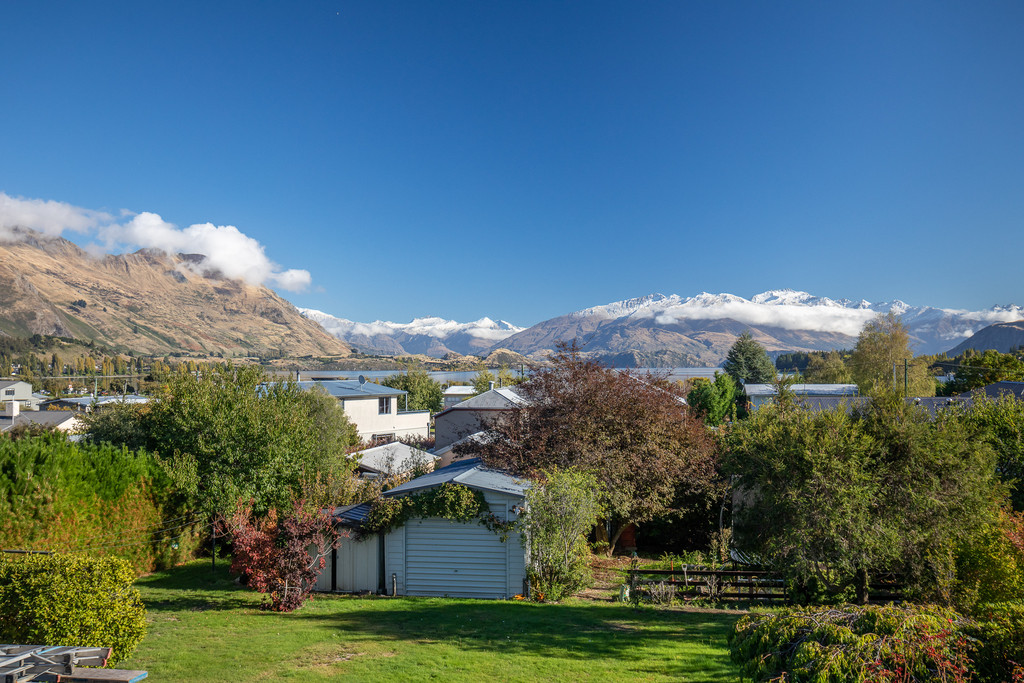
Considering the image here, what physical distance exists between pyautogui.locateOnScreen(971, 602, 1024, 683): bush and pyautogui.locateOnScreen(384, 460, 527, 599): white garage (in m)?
11.6

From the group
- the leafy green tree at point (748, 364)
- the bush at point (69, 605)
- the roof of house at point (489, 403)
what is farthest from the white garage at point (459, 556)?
the leafy green tree at point (748, 364)

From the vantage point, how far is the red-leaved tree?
14.0 m

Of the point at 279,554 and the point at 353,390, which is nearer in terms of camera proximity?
the point at 279,554

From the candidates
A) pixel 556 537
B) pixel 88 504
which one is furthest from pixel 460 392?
pixel 556 537

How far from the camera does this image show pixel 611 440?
821 inches

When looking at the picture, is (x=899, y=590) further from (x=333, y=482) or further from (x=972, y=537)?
(x=333, y=482)

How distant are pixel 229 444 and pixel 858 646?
1983cm

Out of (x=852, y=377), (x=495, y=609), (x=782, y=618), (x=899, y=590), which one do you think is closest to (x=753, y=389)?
(x=852, y=377)

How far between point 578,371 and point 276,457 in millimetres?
11332

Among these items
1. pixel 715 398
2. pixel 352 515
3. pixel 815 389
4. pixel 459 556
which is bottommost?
pixel 459 556

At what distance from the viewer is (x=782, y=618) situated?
590 cm

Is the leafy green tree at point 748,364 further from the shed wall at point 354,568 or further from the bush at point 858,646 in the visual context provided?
the bush at point 858,646

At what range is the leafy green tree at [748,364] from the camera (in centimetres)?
8150

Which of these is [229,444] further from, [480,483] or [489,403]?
[489,403]
